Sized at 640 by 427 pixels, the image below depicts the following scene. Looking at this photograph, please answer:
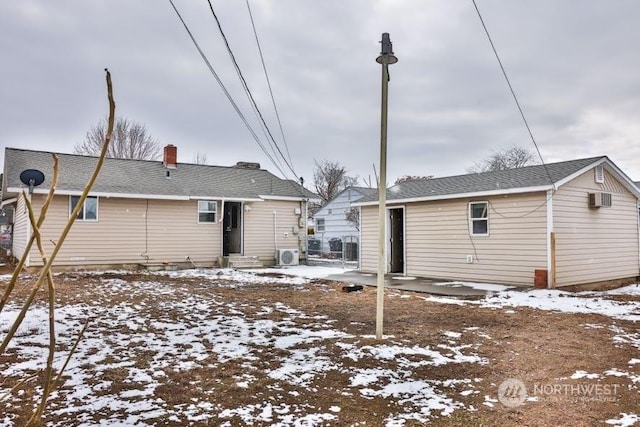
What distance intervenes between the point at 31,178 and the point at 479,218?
12318mm

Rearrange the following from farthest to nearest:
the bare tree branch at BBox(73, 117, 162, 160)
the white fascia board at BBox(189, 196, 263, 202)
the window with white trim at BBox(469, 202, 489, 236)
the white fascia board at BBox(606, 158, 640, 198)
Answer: the bare tree branch at BBox(73, 117, 162, 160)
the white fascia board at BBox(189, 196, 263, 202)
the white fascia board at BBox(606, 158, 640, 198)
the window with white trim at BBox(469, 202, 489, 236)

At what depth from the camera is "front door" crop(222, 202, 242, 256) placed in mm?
17484

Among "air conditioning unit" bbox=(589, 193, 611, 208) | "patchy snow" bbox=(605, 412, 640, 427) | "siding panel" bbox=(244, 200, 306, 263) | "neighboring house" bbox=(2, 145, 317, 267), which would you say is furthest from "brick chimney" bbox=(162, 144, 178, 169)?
"patchy snow" bbox=(605, 412, 640, 427)

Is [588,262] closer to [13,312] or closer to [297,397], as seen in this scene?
[297,397]

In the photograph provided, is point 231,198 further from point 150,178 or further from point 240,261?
point 150,178

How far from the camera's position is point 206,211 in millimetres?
16453

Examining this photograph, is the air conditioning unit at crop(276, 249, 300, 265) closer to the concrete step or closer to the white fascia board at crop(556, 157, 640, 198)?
the concrete step

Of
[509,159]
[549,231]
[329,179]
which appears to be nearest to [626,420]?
[549,231]

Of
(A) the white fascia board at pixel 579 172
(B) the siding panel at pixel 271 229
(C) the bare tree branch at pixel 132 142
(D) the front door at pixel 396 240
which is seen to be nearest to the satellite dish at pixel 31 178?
(B) the siding panel at pixel 271 229

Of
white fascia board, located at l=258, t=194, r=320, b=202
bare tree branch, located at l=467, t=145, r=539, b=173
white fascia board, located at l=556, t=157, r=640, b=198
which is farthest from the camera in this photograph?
bare tree branch, located at l=467, t=145, r=539, b=173

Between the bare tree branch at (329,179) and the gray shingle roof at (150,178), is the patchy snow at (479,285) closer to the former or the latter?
the gray shingle roof at (150,178)

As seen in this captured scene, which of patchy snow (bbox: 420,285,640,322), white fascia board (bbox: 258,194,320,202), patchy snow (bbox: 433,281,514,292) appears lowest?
patchy snow (bbox: 420,285,640,322)

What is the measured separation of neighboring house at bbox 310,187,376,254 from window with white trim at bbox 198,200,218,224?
30.6 ft

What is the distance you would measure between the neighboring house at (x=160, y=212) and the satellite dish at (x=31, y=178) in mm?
274
